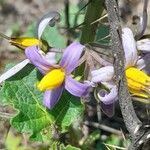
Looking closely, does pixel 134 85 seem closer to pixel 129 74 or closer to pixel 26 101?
pixel 129 74

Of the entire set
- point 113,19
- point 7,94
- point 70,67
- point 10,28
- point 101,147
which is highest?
point 113,19

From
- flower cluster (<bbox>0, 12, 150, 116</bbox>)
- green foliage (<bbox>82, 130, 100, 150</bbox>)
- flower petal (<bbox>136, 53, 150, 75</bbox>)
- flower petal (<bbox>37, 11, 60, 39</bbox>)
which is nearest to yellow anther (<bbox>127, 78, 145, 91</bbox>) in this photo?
flower cluster (<bbox>0, 12, 150, 116</bbox>)

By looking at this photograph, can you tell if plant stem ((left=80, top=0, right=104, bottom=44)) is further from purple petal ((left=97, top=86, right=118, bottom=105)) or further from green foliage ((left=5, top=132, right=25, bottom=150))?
green foliage ((left=5, top=132, right=25, bottom=150))

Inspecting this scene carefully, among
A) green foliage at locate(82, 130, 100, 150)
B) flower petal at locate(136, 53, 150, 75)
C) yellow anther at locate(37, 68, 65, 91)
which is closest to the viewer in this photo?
yellow anther at locate(37, 68, 65, 91)

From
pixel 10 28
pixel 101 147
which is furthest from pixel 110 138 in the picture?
pixel 10 28

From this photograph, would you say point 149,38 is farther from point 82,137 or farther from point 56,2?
point 56,2

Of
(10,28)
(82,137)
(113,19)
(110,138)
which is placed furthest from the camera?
(10,28)

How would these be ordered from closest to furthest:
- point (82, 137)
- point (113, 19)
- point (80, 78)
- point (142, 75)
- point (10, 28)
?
point (113, 19), point (142, 75), point (80, 78), point (82, 137), point (10, 28)

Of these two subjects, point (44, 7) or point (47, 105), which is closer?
point (47, 105)
